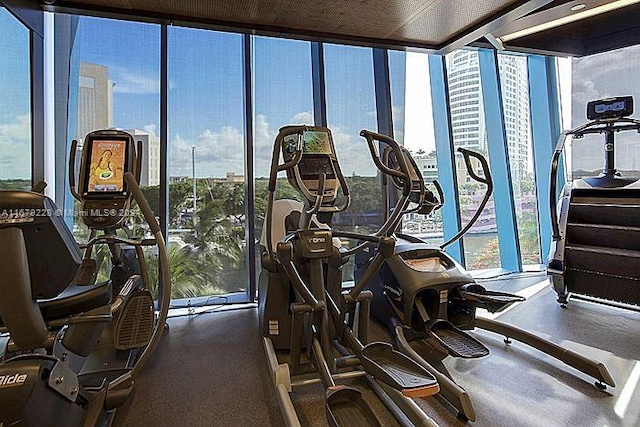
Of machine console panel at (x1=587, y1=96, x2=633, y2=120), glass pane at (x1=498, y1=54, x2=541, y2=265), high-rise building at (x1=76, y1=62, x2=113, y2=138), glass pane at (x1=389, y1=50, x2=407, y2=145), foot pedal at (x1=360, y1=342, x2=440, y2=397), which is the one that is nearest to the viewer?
foot pedal at (x1=360, y1=342, x2=440, y2=397)

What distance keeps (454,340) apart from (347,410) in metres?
1.03

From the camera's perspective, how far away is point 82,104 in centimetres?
411

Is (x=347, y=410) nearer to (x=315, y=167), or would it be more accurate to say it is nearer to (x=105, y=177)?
(x=315, y=167)

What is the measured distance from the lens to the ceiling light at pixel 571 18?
4656mm

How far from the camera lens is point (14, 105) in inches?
136

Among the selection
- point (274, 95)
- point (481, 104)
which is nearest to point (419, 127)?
point (481, 104)

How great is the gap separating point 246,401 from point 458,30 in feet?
12.1

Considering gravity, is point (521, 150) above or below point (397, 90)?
below

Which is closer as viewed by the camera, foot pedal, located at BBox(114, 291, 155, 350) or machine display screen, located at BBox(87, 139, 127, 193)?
foot pedal, located at BBox(114, 291, 155, 350)

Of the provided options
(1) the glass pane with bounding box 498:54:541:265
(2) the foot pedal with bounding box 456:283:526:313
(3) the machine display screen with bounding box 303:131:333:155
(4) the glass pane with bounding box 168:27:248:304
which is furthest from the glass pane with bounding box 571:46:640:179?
(4) the glass pane with bounding box 168:27:248:304

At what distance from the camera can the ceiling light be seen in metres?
4.66

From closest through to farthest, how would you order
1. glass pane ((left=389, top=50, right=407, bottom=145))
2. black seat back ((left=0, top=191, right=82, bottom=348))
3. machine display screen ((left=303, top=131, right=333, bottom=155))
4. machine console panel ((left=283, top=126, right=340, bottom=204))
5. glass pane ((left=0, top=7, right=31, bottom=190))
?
black seat back ((left=0, top=191, right=82, bottom=348)) < machine console panel ((left=283, top=126, right=340, bottom=204)) < machine display screen ((left=303, top=131, right=333, bottom=155)) < glass pane ((left=0, top=7, right=31, bottom=190)) < glass pane ((left=389, top=50, right=407, bottom=145))

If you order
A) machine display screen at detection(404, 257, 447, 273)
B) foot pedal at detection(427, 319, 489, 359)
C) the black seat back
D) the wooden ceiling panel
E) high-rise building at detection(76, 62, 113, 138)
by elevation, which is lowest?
foot pedal at detection(427, 319, 489, 359)

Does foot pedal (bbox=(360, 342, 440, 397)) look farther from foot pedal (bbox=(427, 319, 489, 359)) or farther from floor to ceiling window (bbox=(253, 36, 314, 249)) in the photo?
floor to ceiling window (bbox=(253, 36, 314, 249))
